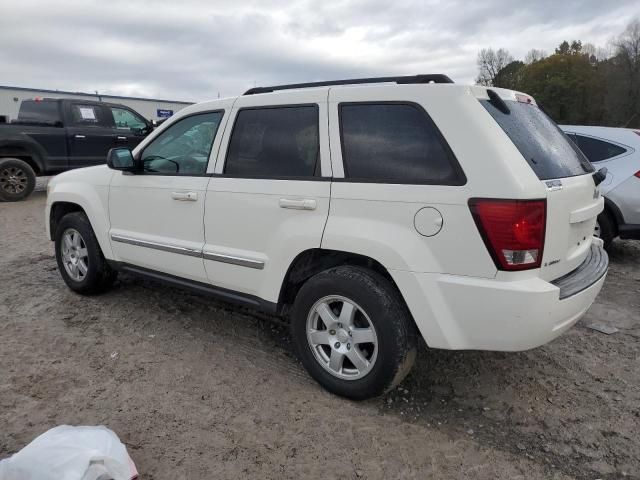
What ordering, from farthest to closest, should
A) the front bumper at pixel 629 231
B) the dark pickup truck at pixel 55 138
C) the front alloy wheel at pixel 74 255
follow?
the dark pickup truck at pixel 55 138, the front bumper at pixel 629 231, the front alloy wheel at pixel 74 255

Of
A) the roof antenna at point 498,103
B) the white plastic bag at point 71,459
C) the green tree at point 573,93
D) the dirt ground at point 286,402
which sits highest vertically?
the green tree at point 573,93

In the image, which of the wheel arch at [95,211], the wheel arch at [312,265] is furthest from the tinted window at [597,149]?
the wheel arch at [95,211]

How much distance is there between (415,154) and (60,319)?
3.24 metres

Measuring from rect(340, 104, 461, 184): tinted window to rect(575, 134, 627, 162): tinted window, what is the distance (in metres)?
4.29

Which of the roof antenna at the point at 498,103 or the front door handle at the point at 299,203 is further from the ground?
the roof antenna at the point at 498,103

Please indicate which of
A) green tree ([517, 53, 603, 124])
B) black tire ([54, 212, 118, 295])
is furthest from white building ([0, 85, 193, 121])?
green tree ([517, 53, 603, 124])

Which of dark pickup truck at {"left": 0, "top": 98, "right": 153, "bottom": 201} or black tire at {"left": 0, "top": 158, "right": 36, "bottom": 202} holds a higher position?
dark pickup truck at {"left": 0, "top": 98, "right": 153, "bottom": 201}

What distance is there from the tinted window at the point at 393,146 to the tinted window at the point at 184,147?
1.15 m

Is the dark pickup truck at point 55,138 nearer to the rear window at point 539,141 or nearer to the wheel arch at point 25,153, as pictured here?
the wheel arch at point 25,153

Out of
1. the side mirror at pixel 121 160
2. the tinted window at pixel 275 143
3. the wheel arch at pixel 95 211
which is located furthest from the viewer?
the wheel arch at pixel 95 211

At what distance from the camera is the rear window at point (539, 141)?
2588 mm

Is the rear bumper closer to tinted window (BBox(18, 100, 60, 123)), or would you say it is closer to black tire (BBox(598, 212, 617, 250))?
black tire (BBox(598, 212, 617, 250))

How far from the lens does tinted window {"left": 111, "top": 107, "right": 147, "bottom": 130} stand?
1113 cm

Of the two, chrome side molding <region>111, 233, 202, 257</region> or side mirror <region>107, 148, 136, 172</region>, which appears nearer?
chrome side molding <region>111, 233, 202, 257</region>
